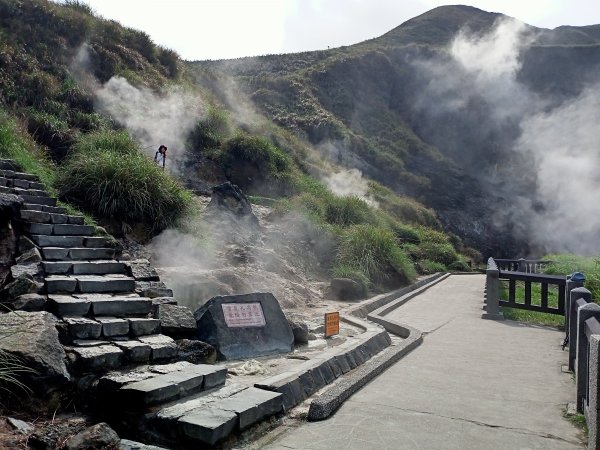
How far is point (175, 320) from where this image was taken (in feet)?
18.6

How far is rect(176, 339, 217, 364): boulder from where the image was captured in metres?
5.21

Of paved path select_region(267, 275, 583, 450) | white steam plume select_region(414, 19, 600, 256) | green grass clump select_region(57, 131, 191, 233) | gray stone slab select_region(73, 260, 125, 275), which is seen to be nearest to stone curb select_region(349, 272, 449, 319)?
paved path select_region(267, 275, 583, 450)

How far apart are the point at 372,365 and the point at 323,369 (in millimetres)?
683

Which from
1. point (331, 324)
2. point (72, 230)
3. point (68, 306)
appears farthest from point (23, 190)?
point (331, 324)

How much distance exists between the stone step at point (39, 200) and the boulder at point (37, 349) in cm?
347

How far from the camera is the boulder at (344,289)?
10984mm

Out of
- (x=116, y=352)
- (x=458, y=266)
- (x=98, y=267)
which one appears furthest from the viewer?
(x=458, y=266)

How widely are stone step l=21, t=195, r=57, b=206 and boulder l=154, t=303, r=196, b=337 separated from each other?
3.06 meters

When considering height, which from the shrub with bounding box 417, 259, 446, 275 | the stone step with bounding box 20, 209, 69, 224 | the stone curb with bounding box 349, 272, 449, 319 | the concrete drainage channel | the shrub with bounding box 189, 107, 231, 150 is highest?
the shrub with bounding box 189, 107, 231, 150

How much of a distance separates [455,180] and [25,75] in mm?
28943

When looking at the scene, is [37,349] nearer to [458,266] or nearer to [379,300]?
[379,300]

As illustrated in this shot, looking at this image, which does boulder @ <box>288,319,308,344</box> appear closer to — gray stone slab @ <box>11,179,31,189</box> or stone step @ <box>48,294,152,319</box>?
stone step @ <box>48,294,152,319</box>

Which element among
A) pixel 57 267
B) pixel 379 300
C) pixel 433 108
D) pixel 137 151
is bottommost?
pixel 379 300

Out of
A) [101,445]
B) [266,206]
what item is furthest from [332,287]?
[101,445]
